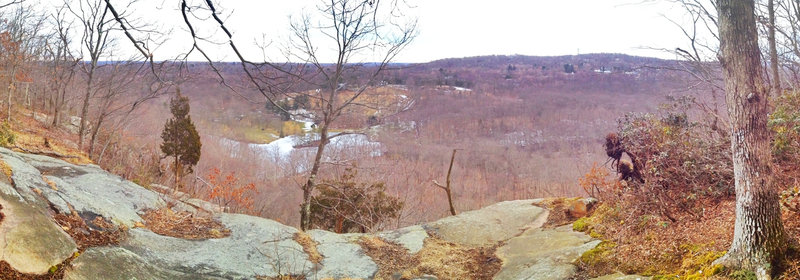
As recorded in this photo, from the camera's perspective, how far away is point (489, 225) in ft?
28.6

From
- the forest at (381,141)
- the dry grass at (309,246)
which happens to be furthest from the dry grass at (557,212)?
the dry grass at (309,246)

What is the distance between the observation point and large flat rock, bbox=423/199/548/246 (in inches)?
325

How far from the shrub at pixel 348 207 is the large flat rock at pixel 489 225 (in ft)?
19.5

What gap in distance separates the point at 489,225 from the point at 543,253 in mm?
2173

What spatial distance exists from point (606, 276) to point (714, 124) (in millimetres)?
3599

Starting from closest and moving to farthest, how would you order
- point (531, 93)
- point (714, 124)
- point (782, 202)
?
point (782, 202) < point (714, 124) < point (531, 93)

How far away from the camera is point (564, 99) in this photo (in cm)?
9875

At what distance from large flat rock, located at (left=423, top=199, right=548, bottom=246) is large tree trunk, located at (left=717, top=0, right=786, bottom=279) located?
4.39m

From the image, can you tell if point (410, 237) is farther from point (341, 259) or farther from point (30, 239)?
point (30, 239)

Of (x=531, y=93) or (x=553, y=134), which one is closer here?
(x=553, y=134)

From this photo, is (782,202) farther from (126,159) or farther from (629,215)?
(126,159)

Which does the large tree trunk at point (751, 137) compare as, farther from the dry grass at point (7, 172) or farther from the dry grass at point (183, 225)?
the dry grass at point (7, 172)

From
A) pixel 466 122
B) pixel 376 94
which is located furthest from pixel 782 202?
pixel 466 122

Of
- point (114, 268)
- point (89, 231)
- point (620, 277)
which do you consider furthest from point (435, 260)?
point (89, 231)
